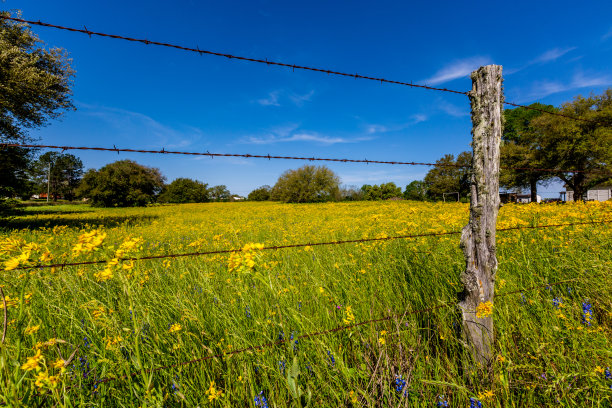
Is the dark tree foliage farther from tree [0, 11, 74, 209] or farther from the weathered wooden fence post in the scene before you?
the weathered wooden fence post

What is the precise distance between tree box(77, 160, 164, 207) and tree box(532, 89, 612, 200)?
44.6 m

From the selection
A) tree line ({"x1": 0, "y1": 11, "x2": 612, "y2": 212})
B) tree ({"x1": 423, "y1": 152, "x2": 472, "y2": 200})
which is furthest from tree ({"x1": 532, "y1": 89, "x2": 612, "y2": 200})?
tree ({"x1": 423, "y1": 152, "x2": 472, "y2": 200})

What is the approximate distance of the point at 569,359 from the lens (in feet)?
6.19

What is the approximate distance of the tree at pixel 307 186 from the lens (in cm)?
4281

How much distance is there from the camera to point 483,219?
2.07 meters

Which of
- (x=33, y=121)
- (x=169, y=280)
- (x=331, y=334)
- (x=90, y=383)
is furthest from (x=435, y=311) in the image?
(x=33, y=121)

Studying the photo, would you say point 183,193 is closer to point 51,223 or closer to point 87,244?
point 51,223

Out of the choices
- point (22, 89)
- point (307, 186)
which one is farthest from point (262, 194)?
point (22, 89)

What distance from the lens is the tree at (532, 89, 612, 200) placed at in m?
25.6

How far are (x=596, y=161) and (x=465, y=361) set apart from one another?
3819 centimetres

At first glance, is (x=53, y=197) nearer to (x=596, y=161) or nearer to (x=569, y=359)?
(x=569, y=359)

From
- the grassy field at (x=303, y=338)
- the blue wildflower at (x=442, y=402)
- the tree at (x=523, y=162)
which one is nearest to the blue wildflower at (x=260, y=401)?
the grassy field at (x=303, y=338)

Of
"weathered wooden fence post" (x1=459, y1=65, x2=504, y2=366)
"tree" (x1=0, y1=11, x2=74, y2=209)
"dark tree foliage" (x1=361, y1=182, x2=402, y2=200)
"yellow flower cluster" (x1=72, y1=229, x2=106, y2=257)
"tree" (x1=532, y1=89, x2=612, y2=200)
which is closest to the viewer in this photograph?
"yellow flower cluster" (x1=72, y1=229, x2=106, y2=257)

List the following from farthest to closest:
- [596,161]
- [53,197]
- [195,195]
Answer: [195,195], [53,197], [596,161]
